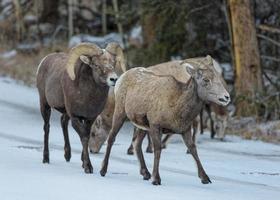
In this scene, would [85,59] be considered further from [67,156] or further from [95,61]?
[67,156]

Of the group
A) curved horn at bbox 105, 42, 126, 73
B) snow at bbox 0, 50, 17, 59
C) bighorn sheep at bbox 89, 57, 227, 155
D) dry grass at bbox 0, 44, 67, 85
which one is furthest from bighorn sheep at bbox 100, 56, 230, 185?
snow at bbox 0, 50, 17, 59

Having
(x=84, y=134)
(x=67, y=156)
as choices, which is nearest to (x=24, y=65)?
(x=67, y=156)

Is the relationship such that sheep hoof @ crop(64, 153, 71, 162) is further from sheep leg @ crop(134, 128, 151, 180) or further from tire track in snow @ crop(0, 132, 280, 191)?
sheep leg @ crop(134, 128, 151, 180)

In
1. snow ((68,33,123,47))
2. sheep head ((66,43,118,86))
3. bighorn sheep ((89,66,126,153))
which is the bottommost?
snow ((68,33,123,47))

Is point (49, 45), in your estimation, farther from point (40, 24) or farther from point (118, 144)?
point (118, 144)

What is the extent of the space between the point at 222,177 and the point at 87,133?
2027mm

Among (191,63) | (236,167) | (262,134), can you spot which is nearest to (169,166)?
(236,167)

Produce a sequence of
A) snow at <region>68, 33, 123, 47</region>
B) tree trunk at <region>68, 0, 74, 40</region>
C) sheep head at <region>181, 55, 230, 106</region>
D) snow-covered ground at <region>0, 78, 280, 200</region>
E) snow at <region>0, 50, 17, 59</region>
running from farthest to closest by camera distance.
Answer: tree trunk at <region>68, 0, 74, 40</region>, snow at <region>0, 50, 17, 59</region>, snow at <region>68, 33, 123, 47</region>, sheep head at <region>181, 55, 230, 106</region>, snow-covered ground at <region>0, 78, 280, 200</region>

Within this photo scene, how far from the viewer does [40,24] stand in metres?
34.7

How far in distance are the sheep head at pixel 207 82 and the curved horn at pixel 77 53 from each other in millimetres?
1494

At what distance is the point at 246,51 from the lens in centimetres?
1923

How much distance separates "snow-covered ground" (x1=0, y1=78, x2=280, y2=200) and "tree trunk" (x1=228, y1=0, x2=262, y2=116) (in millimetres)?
2454

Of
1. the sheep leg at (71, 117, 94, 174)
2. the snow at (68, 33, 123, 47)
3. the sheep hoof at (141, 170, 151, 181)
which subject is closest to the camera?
the sheep hoof at (141, 170, 151, 181)

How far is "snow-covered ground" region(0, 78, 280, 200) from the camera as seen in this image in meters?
9.16
